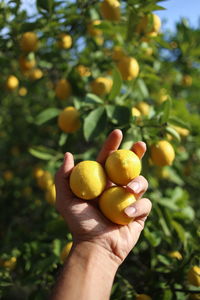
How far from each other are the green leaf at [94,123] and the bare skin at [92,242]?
0.38 meters

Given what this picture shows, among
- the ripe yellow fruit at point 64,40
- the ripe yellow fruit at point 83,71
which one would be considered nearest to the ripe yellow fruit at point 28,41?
the ripe yellow fruit at point 64,40

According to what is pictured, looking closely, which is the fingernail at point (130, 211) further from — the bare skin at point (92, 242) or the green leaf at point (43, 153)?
the green leaf at point (43, 153)

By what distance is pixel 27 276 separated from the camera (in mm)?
1699

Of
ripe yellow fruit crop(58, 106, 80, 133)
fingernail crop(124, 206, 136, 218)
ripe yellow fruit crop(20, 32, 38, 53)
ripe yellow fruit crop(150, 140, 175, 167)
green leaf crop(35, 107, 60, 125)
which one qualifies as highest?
ripe yellow fruit crop(20, 32, 38, 53)

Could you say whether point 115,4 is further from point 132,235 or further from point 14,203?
point 14,203

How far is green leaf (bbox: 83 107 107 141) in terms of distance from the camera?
164 centimetres

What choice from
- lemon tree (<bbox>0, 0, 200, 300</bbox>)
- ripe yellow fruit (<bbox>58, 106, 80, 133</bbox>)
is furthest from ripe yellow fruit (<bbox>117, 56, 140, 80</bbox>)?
ripe yellow fruit (<bbox>58, 106, 80, 133</bbox>)

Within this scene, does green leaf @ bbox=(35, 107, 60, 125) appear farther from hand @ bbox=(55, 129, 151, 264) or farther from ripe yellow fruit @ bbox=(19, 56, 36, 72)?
hand @ bbox=(55, 129, 151, 264)

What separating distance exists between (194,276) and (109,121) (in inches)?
40.5

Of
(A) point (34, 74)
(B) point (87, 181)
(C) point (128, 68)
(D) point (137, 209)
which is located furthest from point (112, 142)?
(A) point (34, 74)

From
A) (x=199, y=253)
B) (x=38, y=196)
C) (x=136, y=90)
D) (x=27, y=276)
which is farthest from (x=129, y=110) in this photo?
(x=38, y=196)

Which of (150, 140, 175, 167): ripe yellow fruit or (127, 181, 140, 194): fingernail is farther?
(150, 140, 175, 167): ripe yellow fruit

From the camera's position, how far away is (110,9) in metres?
1.90

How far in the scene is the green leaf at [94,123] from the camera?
1636 mm
